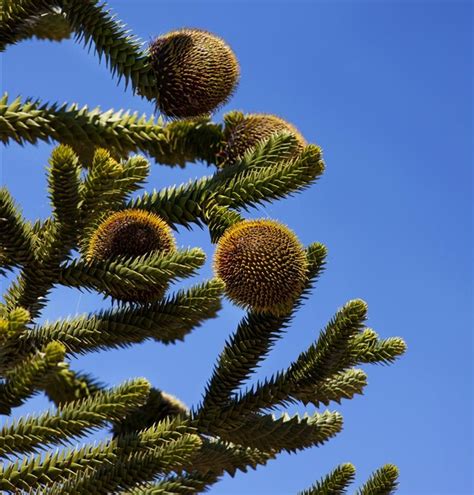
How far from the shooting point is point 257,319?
571 cm

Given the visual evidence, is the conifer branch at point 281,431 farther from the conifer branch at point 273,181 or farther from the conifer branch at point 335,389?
the conifer branch at point 273,181

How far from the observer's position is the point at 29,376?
15.7ft

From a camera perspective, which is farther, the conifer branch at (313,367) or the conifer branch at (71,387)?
the conifer branch at (71,387)

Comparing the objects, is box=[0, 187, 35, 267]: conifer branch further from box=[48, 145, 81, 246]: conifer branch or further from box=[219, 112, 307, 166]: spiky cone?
box=[219, 112, 307, 166]: spiky cone

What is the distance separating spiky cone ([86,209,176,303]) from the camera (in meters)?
5.63

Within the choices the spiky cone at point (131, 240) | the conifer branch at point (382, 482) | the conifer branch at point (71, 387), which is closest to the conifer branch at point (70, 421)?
the spiky cone at point (131, 240)

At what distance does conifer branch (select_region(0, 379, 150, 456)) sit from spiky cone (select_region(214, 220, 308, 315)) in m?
0.73

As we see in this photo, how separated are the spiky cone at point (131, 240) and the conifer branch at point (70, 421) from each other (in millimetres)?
639

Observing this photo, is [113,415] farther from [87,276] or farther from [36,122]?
[36,122]

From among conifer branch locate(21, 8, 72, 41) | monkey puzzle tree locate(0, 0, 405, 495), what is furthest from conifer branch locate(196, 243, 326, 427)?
conifer branch locate(21, 8, 72, 41)

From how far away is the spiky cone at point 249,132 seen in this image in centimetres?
637

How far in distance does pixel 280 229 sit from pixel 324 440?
142 cm

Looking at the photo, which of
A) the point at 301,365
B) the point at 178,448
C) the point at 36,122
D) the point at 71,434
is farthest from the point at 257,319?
the point at 36,122

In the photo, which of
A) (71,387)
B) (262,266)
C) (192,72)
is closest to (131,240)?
(262,266)
